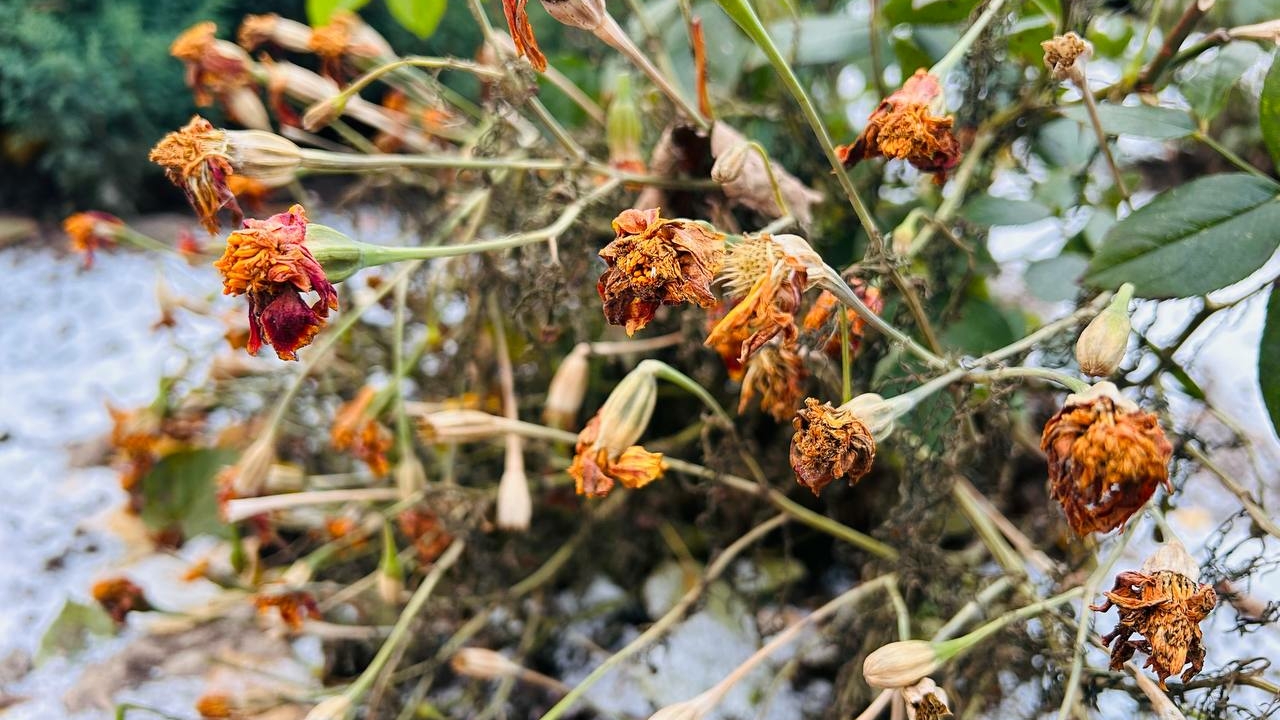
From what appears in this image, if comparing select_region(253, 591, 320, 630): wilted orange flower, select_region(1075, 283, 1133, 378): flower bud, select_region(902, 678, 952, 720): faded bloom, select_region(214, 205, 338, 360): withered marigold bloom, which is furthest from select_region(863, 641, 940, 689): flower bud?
select_region(253, 591, 320, 630): wilted orange flower

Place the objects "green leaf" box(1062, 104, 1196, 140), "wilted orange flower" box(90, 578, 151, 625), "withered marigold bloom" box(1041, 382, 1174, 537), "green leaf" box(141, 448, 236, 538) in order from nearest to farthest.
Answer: "withered marigold bloom" box(1041, 382, 1174, 537) < "green leaf" box(1062, 104, 1196, 140) < "wilted orange flower" box(90, 578, 151, 625) < "green leaf" box(141, 448, 236, 538)

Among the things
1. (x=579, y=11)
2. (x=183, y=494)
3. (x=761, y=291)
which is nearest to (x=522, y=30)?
(x=579, y=11)

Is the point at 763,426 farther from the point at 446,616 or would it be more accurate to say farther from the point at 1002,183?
the point at 1002,183

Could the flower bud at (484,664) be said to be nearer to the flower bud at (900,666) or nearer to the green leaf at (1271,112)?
the flower bud at (900,666)

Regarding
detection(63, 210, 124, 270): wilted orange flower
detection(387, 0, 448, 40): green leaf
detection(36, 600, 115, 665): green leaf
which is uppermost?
detection(387, 0, 448, 40): green leaf

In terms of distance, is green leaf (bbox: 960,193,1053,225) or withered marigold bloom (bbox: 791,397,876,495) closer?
withered marigold bloom (bbox: 791,397,876,495)

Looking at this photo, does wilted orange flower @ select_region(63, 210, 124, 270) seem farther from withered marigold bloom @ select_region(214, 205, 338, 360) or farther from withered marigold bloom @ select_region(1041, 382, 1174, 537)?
withered marigold bloom @ select_region(1041, 382, 1174, 537)
